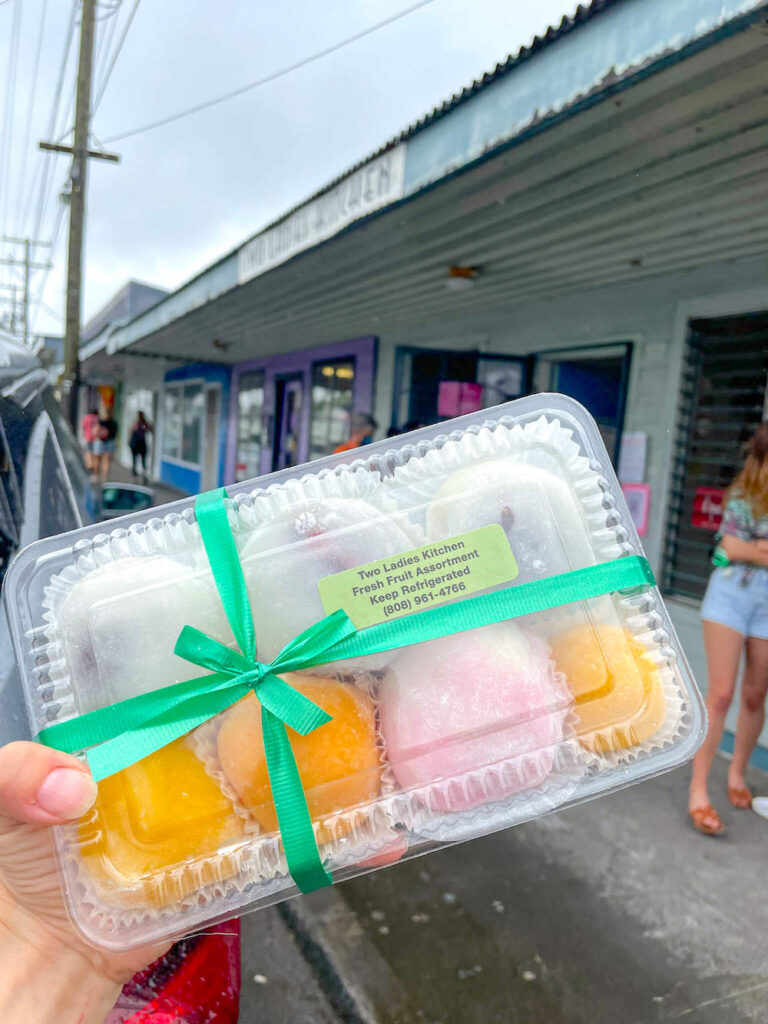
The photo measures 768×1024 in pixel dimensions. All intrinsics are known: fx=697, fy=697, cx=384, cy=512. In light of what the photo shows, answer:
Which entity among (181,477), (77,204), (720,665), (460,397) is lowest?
(181,477)

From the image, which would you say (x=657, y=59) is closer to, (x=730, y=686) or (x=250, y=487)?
(x=250, y=487)

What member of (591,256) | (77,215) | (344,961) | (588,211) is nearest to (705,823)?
(344,961)

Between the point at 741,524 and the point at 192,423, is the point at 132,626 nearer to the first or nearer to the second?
the point at 741,524

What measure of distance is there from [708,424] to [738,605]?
2.29 m

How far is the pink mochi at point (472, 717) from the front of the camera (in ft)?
3.12

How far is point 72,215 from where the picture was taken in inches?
475

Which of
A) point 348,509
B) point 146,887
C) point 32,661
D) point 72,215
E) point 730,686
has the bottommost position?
point 730,686

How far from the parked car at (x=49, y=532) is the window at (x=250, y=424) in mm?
10279

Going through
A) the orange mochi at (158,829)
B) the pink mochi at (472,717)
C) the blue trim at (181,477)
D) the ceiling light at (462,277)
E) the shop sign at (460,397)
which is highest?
the ceiling light at (462,277)

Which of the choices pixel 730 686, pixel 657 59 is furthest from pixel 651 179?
pixel 730 686

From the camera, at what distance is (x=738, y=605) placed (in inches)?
124

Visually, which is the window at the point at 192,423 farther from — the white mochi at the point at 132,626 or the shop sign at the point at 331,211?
the white mochi at the point at 132,626

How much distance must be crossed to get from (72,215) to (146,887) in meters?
13.5

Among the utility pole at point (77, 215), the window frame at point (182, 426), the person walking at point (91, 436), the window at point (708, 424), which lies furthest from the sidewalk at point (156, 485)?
the window at point (708, 424)
